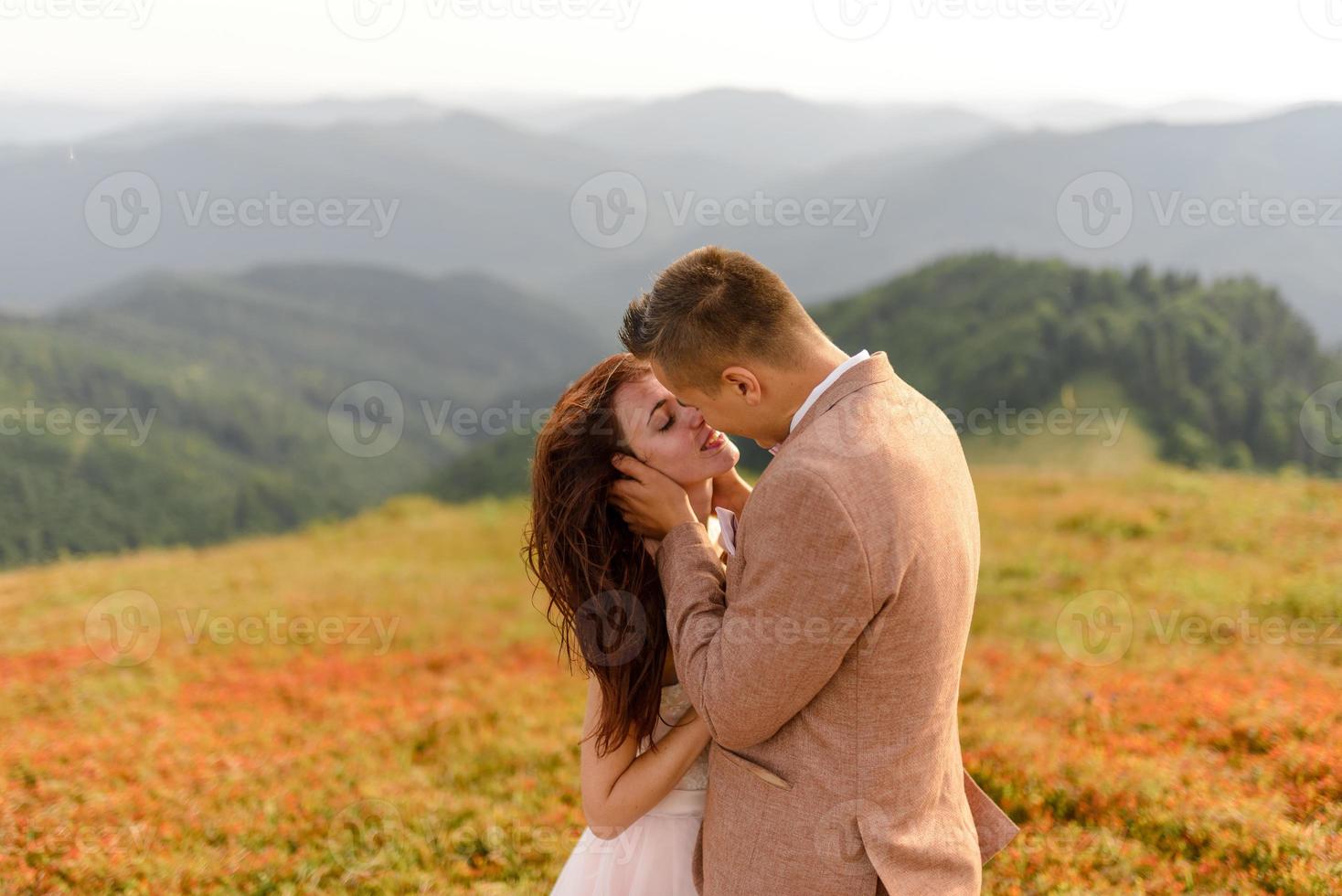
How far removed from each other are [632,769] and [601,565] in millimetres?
738

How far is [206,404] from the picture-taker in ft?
392

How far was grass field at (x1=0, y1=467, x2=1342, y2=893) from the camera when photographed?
212 inches

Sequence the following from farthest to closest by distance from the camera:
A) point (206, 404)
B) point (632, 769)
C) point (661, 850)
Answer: point (206, 404) → point (661, 850) → point (632, 769)

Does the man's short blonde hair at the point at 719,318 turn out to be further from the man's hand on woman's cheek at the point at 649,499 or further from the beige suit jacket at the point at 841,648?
the man's hand on woman's cheek at the point at 649,499

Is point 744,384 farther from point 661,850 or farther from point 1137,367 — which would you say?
point 1137,367

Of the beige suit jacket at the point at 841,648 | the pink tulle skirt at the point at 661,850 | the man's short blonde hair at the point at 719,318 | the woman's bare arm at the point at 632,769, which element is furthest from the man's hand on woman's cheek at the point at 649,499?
the pink tulle skirt at the point at 661,850

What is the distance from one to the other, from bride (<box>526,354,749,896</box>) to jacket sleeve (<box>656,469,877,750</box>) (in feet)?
2.09

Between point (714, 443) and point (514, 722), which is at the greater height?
point (714, 443)

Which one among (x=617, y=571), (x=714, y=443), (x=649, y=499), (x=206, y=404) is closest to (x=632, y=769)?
(x=617, y=571)

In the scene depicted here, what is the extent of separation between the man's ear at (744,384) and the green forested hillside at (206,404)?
15297 mm

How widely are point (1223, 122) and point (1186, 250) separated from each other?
32666 mm

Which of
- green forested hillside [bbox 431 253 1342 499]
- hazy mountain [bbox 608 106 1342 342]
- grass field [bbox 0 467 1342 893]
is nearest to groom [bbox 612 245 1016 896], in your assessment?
grass field [bbox 0 467 1342 893]

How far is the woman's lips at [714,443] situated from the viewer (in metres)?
3.08

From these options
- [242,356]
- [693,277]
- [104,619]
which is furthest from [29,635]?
[242,356]
